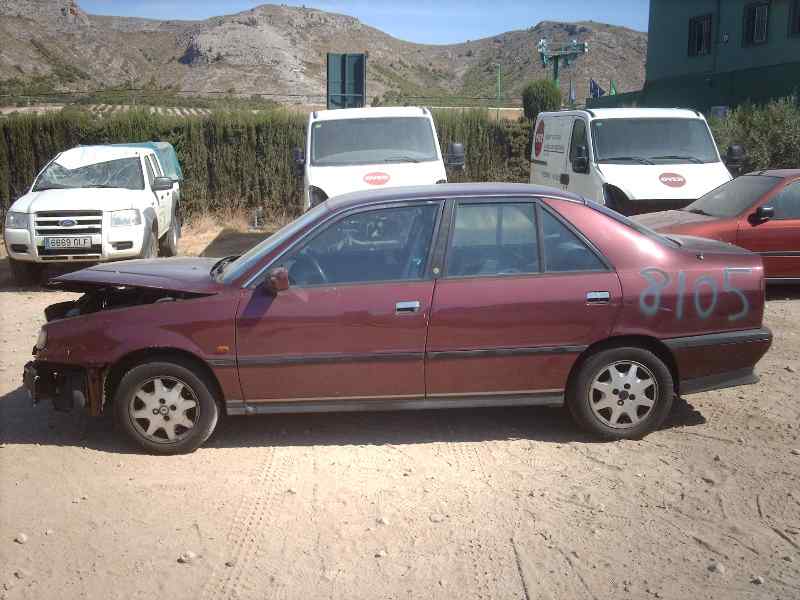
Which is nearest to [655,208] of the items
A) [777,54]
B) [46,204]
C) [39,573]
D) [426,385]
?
[426,385]

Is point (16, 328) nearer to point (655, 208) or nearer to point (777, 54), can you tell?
point (655, 208)

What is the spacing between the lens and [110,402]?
516 centimetres

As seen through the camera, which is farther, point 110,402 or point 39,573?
point 110,402

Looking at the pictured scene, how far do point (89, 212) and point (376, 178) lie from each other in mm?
3909

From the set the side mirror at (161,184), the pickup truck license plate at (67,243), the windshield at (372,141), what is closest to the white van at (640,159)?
the windshield at (372,141)

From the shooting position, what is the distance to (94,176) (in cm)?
1210

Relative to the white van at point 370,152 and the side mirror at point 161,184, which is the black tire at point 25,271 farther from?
the white van at point 370,152

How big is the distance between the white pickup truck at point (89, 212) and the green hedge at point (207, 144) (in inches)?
199

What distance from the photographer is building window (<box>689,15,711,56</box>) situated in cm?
3189

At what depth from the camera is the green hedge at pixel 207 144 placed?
56.5 ft

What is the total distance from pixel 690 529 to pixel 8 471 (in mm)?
3924

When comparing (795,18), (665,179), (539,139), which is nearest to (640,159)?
(665,179)

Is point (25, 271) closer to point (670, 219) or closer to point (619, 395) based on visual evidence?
point (670, 219)

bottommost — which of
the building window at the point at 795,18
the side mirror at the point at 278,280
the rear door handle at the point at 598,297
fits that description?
the rear door handle at the point at 598,297
